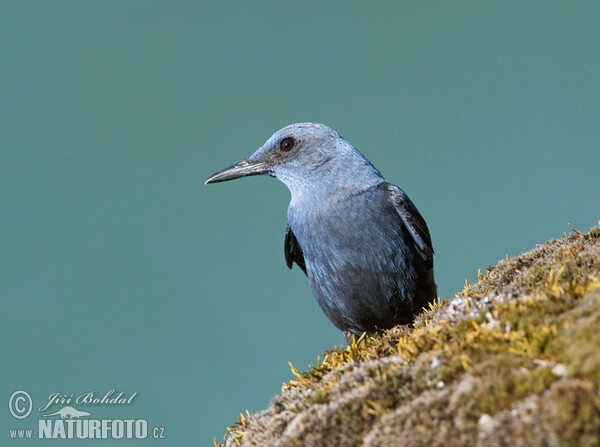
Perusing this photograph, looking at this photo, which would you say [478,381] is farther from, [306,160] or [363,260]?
[306,160]

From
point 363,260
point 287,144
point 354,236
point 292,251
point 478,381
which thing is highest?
point 287,144

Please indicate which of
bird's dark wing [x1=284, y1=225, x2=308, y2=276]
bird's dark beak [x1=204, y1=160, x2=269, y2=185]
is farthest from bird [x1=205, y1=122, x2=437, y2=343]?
bird's dark wing [x1=284, y1=225, x2=308, y2=276]

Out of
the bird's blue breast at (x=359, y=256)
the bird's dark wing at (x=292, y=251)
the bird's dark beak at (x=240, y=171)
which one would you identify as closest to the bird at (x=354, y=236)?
the bird's blue breast at (x=359, y=256)

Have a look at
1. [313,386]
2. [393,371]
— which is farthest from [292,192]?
[393,371]

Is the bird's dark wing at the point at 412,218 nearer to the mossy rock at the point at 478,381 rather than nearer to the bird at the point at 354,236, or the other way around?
the bird at the point at 354,236

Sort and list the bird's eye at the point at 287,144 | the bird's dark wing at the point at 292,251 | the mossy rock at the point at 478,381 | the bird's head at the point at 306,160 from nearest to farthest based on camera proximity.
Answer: the mossy rock at the point at 478,381 → the bird's head at the point at 306,160 → the bird's eye at the point at 287,144 → the bird's dark wing at the point at 292,251

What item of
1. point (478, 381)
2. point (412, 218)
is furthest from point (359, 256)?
point (478, 381)

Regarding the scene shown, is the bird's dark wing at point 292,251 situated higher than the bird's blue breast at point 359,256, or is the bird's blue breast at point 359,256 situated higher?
the bird's dark wing at point 292,251
